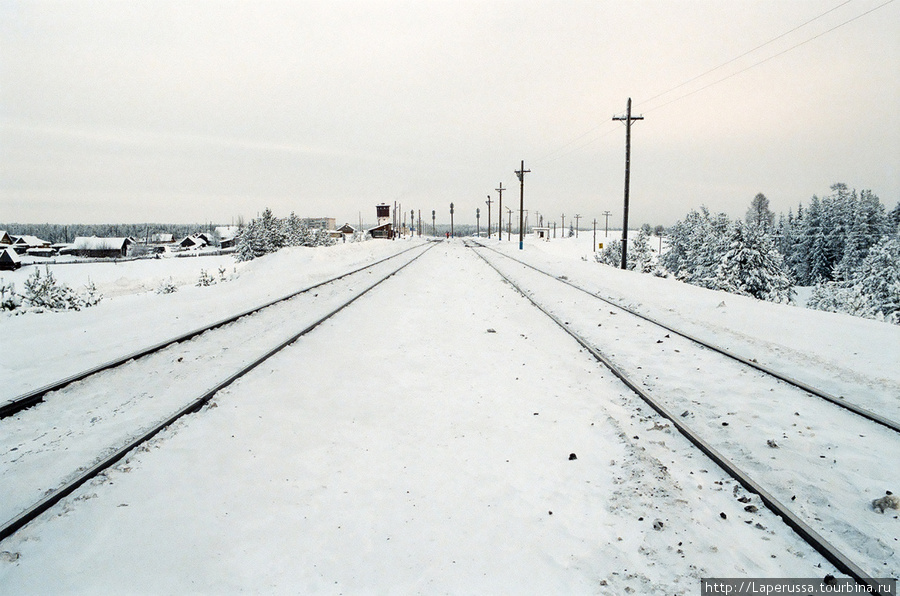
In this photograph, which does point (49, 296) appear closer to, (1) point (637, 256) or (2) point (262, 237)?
(2) point (262, 237)

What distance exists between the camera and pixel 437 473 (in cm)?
437

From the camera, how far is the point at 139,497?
3.97 metres

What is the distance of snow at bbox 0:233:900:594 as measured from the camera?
319 centimetres

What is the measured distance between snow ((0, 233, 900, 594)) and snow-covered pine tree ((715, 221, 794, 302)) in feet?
117

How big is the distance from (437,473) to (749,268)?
151 ft

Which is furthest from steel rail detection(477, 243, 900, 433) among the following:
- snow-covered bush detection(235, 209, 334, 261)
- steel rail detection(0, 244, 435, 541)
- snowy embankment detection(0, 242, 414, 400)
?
snow-covered bush detection(235, 209, 334, 261)

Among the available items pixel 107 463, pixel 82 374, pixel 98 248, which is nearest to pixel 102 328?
pixel 82 374

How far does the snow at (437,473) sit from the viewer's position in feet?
10.5

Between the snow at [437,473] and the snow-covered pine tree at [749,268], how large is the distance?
35578 mm

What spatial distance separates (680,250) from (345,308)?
268 ft

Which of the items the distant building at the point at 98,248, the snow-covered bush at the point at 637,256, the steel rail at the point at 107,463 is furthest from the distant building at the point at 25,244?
the steel rail at the point at 107,463

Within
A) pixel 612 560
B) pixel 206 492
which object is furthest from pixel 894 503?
pixel 206 492

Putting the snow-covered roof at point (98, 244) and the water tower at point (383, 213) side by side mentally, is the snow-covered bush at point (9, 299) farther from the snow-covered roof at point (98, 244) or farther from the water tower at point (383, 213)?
the water tower at point (383, 213)

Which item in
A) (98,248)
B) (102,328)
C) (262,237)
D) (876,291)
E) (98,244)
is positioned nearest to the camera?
(102,328)
